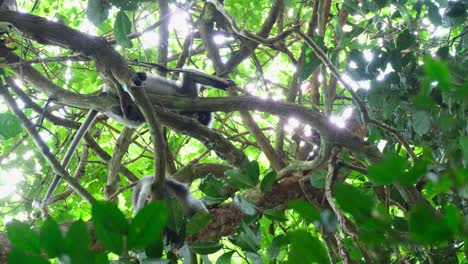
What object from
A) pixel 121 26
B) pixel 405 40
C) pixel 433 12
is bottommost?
pixel 405 40

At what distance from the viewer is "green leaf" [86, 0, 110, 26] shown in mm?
2770

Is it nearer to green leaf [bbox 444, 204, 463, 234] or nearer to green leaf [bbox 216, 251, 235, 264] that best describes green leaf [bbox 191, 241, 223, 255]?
green leaf [bbox 216, 251, 235, 264]

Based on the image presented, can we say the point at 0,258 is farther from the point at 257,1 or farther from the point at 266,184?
the point at 257,1

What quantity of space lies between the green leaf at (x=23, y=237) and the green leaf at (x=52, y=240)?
108mm

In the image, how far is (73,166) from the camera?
5.57 meters

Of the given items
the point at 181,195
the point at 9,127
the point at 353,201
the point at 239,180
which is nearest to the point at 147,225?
the point at 353,201

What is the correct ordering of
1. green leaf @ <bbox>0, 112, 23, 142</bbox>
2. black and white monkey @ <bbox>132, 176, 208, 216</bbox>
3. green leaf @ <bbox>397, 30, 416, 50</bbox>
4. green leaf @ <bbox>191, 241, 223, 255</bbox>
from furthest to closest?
black and white monkey @ <bbox>132, 176, 208, 216</bbox>, green leaf @ <bbox>397, 30, 416, 50</bbox>, green leaf @ <bbox>0, 112, 23, 142</bbox>, green leaf @ <bbox>191, 241, 223, 255</bbox>

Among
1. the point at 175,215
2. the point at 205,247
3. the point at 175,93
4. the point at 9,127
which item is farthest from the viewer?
the point at 175,93

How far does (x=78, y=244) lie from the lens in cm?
73

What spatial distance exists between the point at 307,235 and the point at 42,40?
2.27 meters

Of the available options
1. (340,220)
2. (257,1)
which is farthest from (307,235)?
(257,1)

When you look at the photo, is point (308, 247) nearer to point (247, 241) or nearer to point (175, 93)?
point (247, 241)

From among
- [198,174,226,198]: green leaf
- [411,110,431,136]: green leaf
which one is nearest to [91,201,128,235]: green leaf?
[198,174,226,198]: green leaf

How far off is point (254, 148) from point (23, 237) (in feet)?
17.2
